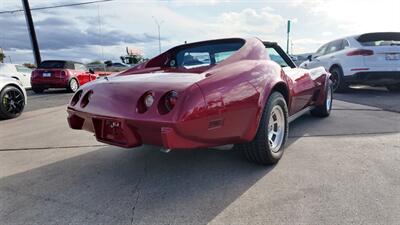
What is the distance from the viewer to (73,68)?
12.1 metres

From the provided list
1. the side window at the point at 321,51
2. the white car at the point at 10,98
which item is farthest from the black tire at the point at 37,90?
the side window at the point at 321,51

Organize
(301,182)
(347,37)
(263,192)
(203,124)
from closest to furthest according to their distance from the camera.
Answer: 1. (203,124)
2. (263,192)
3. (301,182)
4. (347,37)

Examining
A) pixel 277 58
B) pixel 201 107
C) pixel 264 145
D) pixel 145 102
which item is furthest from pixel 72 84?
pixel 201 107

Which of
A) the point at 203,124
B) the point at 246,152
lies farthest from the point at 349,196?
the point at 203,124

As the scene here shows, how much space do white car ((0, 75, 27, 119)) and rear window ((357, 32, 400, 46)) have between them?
798cm

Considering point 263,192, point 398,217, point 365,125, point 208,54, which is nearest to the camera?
point 398,217

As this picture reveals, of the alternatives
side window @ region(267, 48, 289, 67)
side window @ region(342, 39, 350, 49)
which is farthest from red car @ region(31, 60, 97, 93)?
side window @ region(267, 48, 289, 67)

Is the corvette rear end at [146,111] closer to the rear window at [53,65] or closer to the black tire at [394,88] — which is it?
the black tire at [394,88]

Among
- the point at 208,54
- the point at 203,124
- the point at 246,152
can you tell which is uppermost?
the point at 208,54

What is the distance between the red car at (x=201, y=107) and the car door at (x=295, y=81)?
18 cm

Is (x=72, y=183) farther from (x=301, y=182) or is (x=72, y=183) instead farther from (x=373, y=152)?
(x=373, y=152)

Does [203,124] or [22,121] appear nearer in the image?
[203,124]

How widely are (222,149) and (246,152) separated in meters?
0.68

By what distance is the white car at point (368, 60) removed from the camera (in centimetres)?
743
